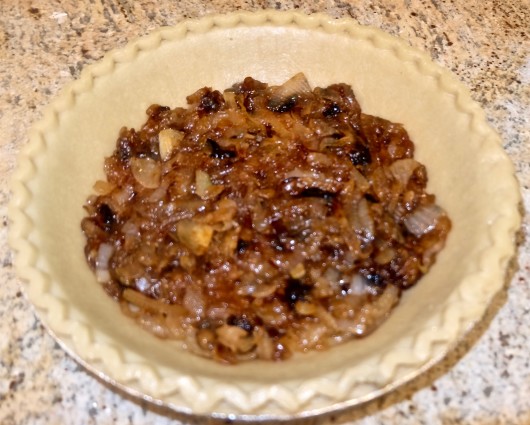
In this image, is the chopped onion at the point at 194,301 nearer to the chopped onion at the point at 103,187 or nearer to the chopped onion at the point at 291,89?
the chopped onion at the point at 103,187

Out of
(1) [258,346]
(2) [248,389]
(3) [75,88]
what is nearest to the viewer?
(2) [248,389]

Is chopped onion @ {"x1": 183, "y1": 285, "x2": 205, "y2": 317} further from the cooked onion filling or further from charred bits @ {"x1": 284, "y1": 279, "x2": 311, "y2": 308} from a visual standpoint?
charred bits @ {"x1": 284, "y1": 279, "x2": 311, "y2": 308}

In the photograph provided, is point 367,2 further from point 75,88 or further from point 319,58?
point 75,88

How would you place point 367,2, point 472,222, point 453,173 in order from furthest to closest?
point 367,2 → point 453,173 → point 472,222

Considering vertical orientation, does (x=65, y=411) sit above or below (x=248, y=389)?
below

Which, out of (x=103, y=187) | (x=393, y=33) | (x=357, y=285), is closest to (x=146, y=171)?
(x=103, y=187)

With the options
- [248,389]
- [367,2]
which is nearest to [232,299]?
[248,389]

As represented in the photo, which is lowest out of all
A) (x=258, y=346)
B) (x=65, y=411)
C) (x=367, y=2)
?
(x=65, y=411)
